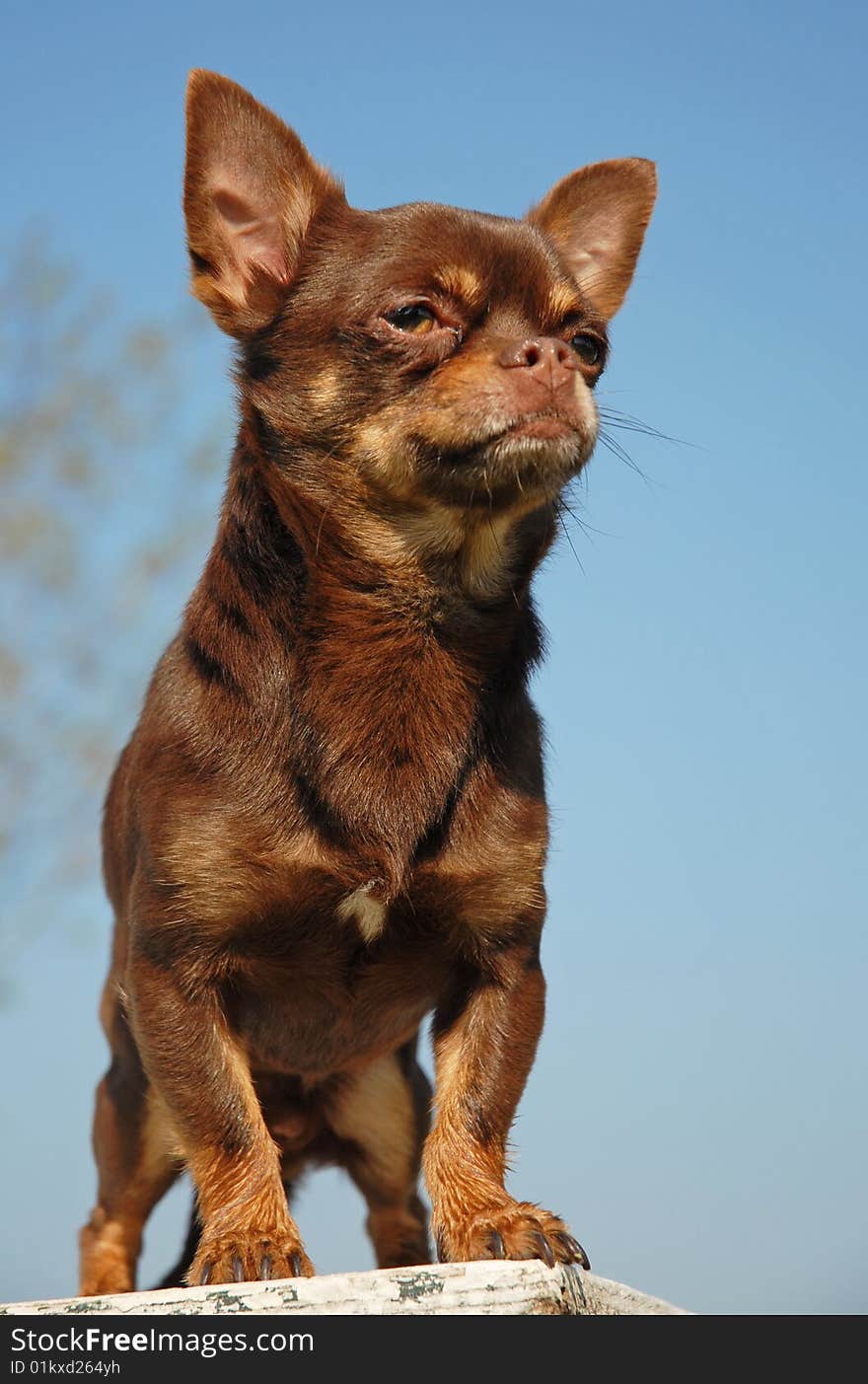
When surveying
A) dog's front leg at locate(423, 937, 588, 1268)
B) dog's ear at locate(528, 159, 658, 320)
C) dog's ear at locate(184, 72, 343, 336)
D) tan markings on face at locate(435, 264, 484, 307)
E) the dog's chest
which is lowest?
dog's front leg at locate(423, 937, 588, 1268)

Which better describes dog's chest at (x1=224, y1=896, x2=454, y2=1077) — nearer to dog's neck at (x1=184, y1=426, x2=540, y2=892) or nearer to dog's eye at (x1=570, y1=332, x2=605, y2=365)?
dog's neck at (x1=184, y1=426, x2=540, y2=892)

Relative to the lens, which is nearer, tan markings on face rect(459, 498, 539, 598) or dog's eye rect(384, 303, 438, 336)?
dog's eye rect(384, 303, 438, 336)

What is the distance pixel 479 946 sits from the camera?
5.66 metres

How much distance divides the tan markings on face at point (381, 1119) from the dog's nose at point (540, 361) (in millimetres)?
3019

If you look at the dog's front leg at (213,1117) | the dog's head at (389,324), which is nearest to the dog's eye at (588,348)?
the dog's head at (389,324)

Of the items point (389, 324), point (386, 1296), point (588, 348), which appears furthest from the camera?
point (588, 348)

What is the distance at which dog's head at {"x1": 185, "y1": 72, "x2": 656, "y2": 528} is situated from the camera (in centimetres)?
529

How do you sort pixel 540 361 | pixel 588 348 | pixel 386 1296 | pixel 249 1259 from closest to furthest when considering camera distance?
pixel 386 1296 → pixel 249 1259 → pixel 540 361 → pixel 588 348

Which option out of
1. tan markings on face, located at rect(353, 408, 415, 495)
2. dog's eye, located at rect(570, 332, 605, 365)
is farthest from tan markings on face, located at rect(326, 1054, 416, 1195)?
dog's eye, located at rect(570, 332, 605, 365)

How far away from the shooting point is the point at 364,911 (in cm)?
550

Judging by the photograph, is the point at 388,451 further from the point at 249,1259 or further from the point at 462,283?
the point at 249,1259

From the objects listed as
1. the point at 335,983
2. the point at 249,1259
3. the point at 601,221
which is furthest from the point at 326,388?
the point at 249,1259

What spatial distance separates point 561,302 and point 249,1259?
335 cm

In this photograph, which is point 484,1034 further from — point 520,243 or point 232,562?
point 520,243
